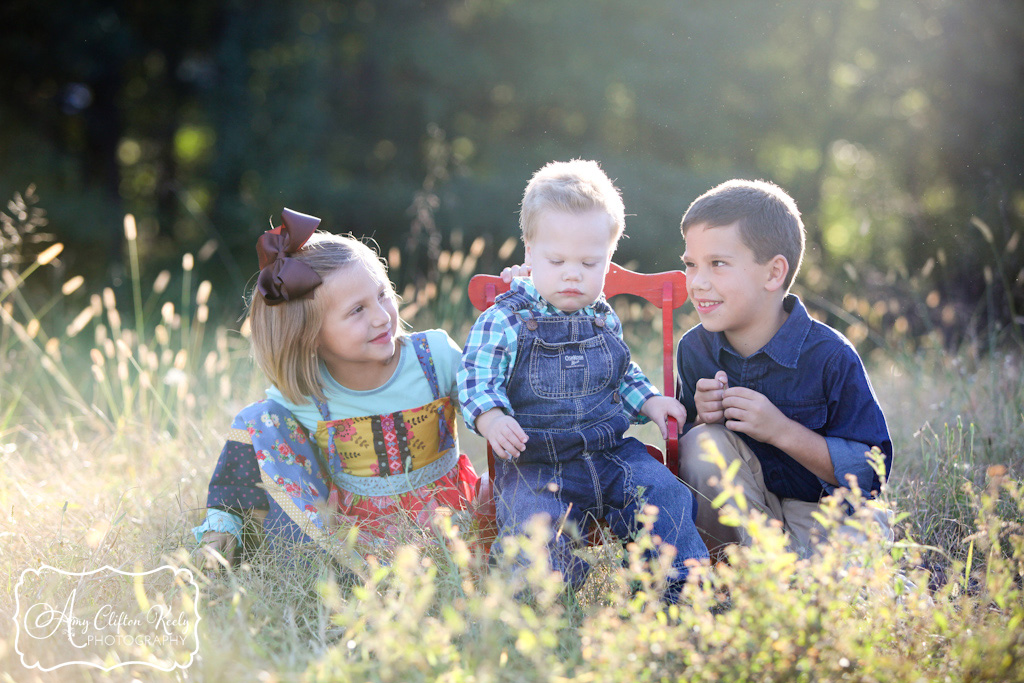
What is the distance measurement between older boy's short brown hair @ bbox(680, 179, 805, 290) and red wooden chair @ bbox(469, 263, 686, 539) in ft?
Result: 0.71

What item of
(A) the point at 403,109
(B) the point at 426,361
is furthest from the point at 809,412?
(A) the point at 403,109

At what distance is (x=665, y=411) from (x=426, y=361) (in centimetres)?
90

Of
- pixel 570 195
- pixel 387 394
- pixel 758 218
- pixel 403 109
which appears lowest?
pixel 387 394

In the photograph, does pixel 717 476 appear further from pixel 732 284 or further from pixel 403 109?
pixel 403 109

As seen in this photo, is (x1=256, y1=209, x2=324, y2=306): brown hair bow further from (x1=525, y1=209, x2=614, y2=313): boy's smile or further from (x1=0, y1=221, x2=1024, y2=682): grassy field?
(x1=0, y1=221, x2=1024, y2=682): grassy field

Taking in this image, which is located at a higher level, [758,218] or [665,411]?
[758,218]

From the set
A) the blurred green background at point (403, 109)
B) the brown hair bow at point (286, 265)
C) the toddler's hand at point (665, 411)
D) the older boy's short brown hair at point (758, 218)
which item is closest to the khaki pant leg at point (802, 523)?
the toddler's hand at point (665, 411)

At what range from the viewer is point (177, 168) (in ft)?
34.9

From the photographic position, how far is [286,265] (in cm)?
271

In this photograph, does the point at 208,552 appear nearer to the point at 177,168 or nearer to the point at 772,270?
the point at 772,270

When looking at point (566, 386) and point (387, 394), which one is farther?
point (387, 394)

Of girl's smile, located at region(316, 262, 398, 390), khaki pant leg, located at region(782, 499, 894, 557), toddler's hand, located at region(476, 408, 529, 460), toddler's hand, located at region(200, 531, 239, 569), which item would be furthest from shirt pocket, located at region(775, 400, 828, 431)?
toddler's hand, located at region(200, 531, 239, 569)

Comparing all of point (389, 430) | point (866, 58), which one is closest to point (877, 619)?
point (389, 430)

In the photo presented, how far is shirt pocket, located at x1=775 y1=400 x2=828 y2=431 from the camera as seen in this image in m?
2.74
